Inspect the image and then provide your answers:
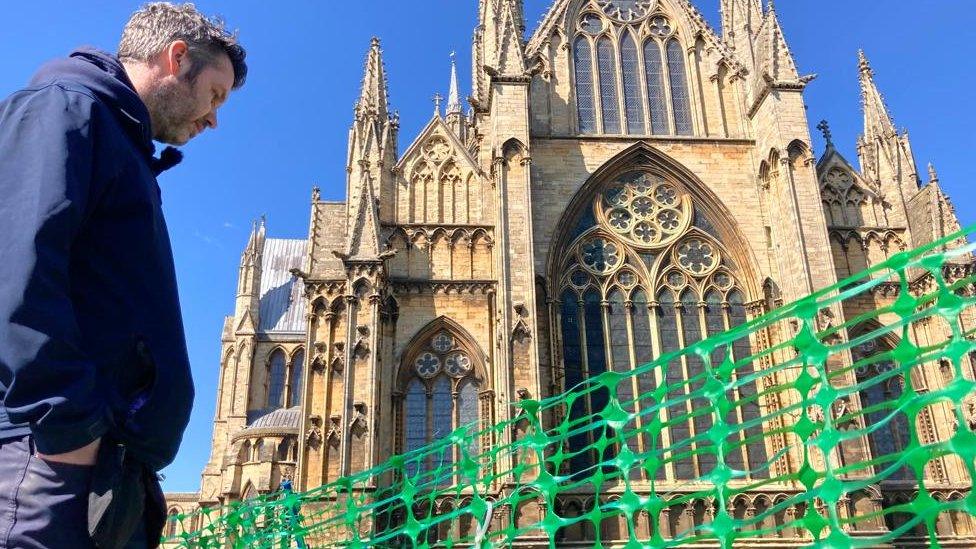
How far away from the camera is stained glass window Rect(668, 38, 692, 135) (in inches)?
794

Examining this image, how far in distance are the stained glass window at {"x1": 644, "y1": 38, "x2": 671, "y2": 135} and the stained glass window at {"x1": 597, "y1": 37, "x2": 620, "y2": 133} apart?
0.87 meters

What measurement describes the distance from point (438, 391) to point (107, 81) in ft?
49.7

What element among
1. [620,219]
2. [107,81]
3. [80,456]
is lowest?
[80,456]

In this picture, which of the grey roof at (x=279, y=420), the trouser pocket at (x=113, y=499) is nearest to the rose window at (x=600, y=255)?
the grey roof at (x=279, y=420)

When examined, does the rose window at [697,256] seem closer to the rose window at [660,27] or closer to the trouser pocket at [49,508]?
the rose window at [660,27]

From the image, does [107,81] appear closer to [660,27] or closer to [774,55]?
[774,55]

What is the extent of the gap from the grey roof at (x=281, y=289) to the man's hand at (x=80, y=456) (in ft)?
106

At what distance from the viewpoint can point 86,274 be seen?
2.03 m

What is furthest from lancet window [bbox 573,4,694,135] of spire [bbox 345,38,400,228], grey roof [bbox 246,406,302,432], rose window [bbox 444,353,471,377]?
grey roof [bbox 246,406,302,432]

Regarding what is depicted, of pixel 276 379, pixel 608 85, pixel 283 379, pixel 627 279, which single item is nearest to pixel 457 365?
pixel 627 279

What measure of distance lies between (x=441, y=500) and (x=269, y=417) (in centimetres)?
1613

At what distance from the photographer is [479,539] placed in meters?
3.84

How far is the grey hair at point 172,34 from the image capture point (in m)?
2.39

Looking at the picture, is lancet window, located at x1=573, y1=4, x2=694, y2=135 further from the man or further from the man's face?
the man
